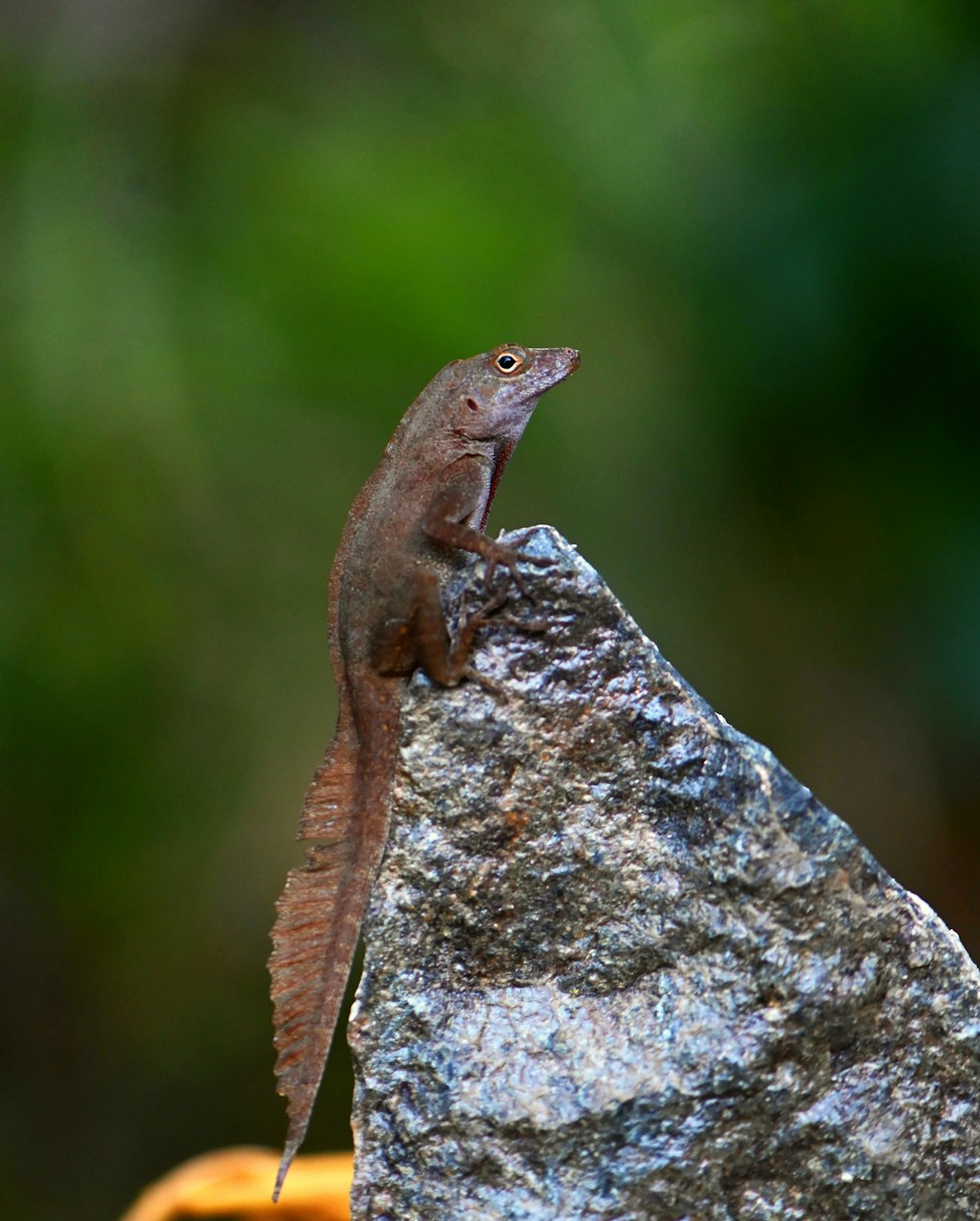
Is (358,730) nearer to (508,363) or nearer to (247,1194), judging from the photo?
(508,363)

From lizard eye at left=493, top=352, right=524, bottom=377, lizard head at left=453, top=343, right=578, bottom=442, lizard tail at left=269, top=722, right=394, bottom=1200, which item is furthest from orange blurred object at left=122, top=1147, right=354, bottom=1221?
lizard eye at left=493, top=352, right=524, bottom=377

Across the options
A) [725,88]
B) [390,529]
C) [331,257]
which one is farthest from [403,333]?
[390,529]

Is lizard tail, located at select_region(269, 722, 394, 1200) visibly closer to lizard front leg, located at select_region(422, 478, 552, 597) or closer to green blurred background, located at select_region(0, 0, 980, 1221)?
lizard front leg, located at select_region(422, 478, 552, 597)

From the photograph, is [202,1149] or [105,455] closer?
[105,455]

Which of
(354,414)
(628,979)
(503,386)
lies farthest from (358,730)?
(354,414)

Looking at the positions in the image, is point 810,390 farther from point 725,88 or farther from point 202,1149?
point 202,1149

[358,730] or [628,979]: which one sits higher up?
[358,730]
